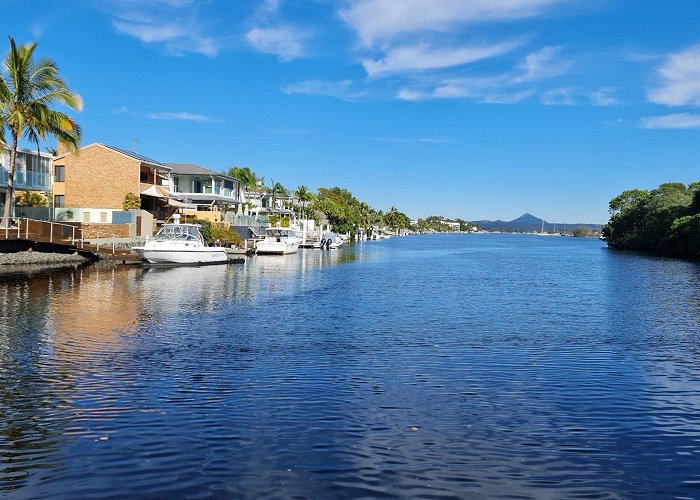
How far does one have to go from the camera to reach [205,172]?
78812 millimetres

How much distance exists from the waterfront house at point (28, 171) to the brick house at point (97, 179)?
173 inches

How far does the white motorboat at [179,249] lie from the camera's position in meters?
47.8

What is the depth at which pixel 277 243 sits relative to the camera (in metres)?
72.2

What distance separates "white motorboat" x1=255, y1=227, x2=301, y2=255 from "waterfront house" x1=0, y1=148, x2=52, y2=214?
78.2 ft

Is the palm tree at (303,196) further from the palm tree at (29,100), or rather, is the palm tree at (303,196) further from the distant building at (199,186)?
the palm tree at (29,100)

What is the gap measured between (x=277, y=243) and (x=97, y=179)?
20921mm

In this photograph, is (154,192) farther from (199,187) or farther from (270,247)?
(199,187)

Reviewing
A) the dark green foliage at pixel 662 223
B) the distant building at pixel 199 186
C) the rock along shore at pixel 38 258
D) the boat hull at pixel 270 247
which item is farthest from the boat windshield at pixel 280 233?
the dark green foliage at pixel 662 223

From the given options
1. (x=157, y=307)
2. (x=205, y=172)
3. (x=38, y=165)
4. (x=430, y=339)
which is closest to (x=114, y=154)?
(x=38, y=165)

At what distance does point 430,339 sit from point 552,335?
176 inches

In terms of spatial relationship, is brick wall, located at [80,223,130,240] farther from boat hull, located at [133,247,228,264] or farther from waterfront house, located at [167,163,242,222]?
waterfront house, located at [167,163,242,222]

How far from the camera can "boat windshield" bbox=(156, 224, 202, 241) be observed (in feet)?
165

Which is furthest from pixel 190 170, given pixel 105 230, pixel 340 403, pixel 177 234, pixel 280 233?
pixel 340 403

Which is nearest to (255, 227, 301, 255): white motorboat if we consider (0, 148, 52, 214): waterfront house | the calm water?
(0, 148, 52, 214): waterfront house
